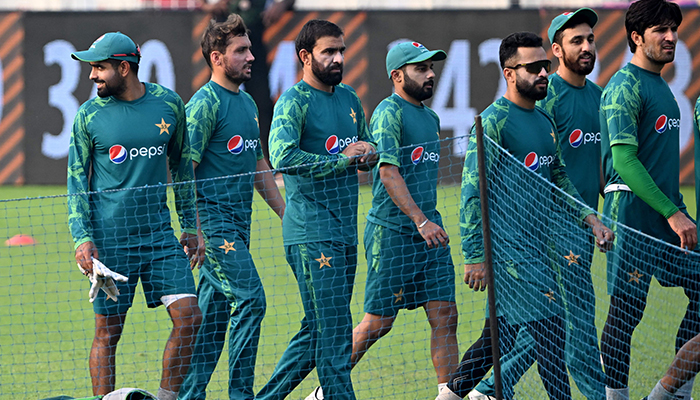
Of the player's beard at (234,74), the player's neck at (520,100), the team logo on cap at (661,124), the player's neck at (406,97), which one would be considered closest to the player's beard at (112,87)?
the player's beard at (234,74)

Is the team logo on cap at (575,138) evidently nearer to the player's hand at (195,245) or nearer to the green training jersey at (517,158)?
the green training jersey at (517,158)

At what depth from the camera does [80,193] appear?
4.68 metres

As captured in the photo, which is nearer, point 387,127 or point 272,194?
point 387,127

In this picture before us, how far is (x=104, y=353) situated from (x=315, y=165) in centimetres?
154

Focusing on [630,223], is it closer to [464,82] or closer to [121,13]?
[464,82]

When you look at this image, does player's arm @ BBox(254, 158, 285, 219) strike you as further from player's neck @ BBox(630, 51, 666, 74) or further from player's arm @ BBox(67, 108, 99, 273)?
player's neck @ BBox(630, 51, 666, 74)

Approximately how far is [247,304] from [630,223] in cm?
224

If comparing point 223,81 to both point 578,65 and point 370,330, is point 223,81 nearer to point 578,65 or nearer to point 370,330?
point 370,330

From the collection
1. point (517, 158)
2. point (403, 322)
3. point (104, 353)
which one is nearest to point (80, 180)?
point (104, 353)

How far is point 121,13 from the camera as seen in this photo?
46.9ft

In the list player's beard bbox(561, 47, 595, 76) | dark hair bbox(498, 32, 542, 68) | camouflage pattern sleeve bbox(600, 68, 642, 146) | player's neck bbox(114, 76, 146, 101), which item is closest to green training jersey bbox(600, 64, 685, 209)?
A: camouflage pattern sleeve bbox(600, 68, 642, 146)

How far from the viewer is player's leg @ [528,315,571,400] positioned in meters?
4.72

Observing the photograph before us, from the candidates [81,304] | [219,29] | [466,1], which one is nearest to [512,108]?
[219,29]

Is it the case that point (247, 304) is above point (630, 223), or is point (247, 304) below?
below
